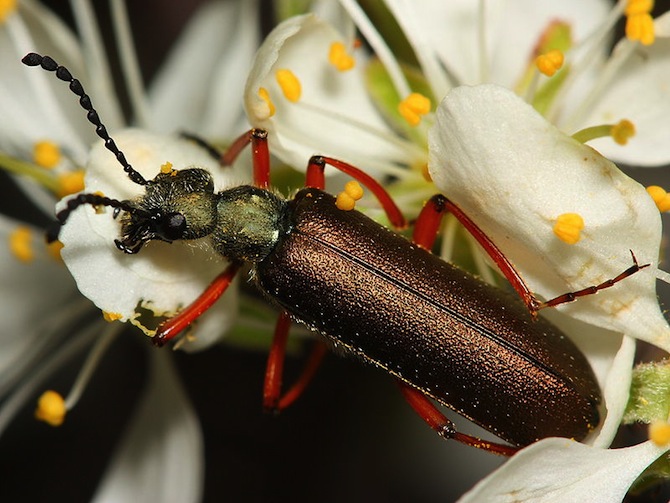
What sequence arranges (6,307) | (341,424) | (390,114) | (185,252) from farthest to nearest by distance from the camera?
1. (341,424)
2. (6,307)
3. (390,114)
4. (185,252)

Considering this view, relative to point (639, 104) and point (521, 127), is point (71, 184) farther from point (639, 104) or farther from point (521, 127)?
point (639, 104)

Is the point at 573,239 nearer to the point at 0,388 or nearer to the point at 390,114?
the point at 390,114

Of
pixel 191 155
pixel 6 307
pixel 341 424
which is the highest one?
pixel 191 155

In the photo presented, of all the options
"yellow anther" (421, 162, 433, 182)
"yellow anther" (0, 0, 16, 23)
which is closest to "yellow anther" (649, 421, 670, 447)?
"yellow anther" (421, 162, 433, 182)

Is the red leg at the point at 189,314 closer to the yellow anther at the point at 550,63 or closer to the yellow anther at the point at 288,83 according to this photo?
the yellow anther at the point at 288,83

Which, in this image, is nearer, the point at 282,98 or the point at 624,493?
the point at 624,493

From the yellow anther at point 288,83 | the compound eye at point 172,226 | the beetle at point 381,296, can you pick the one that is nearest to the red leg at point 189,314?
the beetle at point 381,296

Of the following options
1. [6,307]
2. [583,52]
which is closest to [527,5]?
[583,52]
